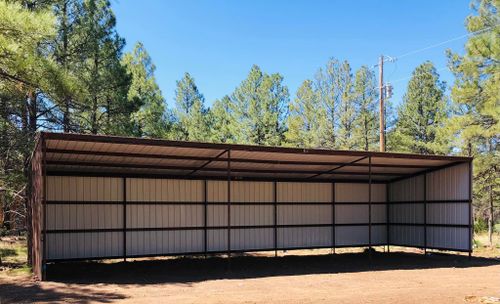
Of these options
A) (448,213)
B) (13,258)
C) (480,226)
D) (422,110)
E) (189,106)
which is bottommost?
(480,226)

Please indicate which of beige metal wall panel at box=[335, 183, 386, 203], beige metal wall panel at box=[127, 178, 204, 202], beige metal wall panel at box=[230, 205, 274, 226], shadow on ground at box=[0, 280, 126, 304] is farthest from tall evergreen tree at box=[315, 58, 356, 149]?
shadow on ground at box=[0, 280, 126, 304]

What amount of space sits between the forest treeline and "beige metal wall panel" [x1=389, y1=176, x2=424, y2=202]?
3.14 m

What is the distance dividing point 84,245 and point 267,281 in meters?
6.19

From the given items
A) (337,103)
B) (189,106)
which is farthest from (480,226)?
(189,106)

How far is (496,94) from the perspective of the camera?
57.5 feet

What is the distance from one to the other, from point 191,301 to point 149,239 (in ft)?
22.4

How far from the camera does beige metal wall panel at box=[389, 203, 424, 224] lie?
17.3m

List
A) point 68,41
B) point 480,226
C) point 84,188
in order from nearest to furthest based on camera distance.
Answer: point 84,188 → point 68,41 → point 480,226

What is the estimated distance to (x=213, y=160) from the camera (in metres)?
13.5

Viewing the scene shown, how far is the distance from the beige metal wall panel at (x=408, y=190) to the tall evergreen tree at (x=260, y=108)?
11.5 meters

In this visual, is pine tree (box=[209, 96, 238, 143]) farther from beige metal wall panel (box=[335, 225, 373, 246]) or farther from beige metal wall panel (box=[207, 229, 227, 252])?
beige metal wall panel (box=[207, 229, 227, 252])

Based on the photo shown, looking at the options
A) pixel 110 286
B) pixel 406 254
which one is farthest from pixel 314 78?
pixel 110 286

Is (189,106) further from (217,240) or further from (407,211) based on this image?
(407,211)

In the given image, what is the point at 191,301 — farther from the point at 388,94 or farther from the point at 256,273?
the point at 388,94
